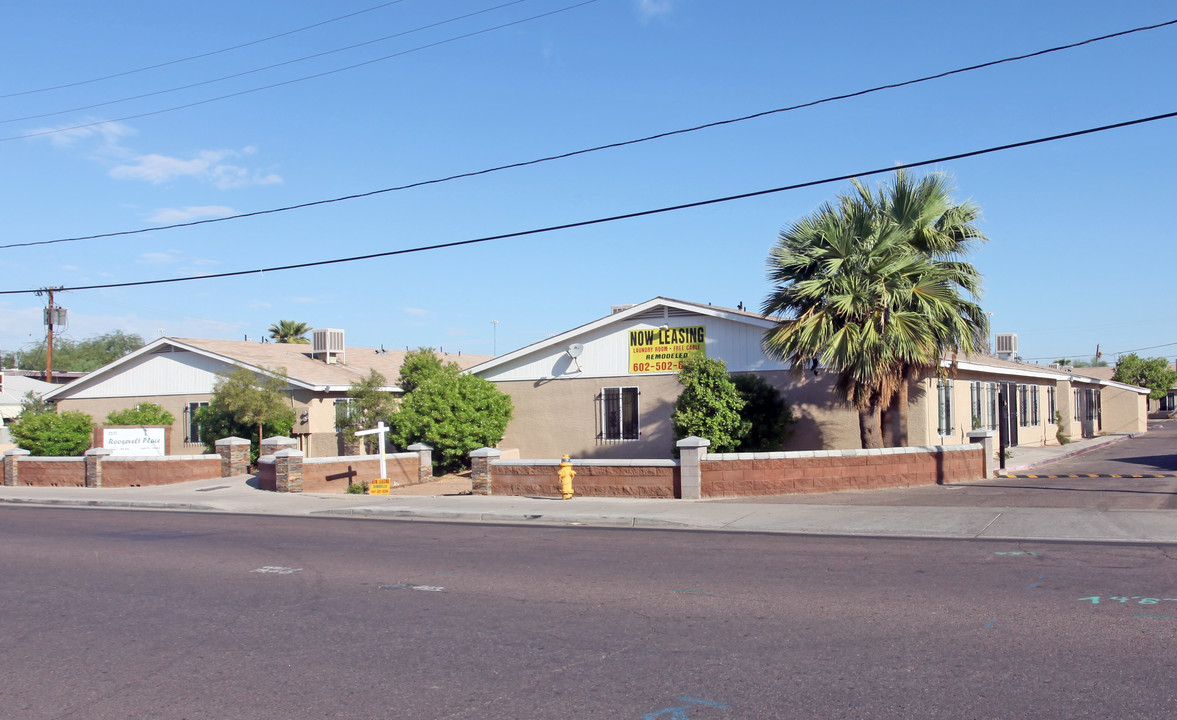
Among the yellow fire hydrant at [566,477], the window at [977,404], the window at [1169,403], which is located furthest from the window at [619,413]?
the window at [1169,403]

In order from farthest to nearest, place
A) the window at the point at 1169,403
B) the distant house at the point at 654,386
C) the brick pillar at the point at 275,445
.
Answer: the window at the point at 1169,403
the brick pillar at the point at 275,445
the distant house at the point at 654,386

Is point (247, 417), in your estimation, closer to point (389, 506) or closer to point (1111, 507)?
point (389, 506)

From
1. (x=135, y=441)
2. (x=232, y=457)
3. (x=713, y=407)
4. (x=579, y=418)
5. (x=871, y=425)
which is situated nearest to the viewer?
(x=871, y=425)

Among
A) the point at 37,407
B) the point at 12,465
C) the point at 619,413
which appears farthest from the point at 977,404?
the point at 37,407

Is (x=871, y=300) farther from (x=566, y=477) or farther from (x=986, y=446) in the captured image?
(x=566, y=477)

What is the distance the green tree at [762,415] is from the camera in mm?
21438

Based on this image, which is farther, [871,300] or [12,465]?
[12,465]

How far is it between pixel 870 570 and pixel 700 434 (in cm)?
1103

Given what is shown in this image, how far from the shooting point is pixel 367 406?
27.8 metres

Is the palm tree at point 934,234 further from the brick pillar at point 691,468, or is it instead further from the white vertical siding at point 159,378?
the white vertical siding at point 159,378

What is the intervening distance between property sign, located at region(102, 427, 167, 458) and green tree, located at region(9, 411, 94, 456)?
15.9ft

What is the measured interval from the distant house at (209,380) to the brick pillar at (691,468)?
14.3 metres

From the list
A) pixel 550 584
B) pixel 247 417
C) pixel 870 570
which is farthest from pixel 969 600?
pixel 247 417

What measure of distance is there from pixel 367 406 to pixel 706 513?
15.0 m
